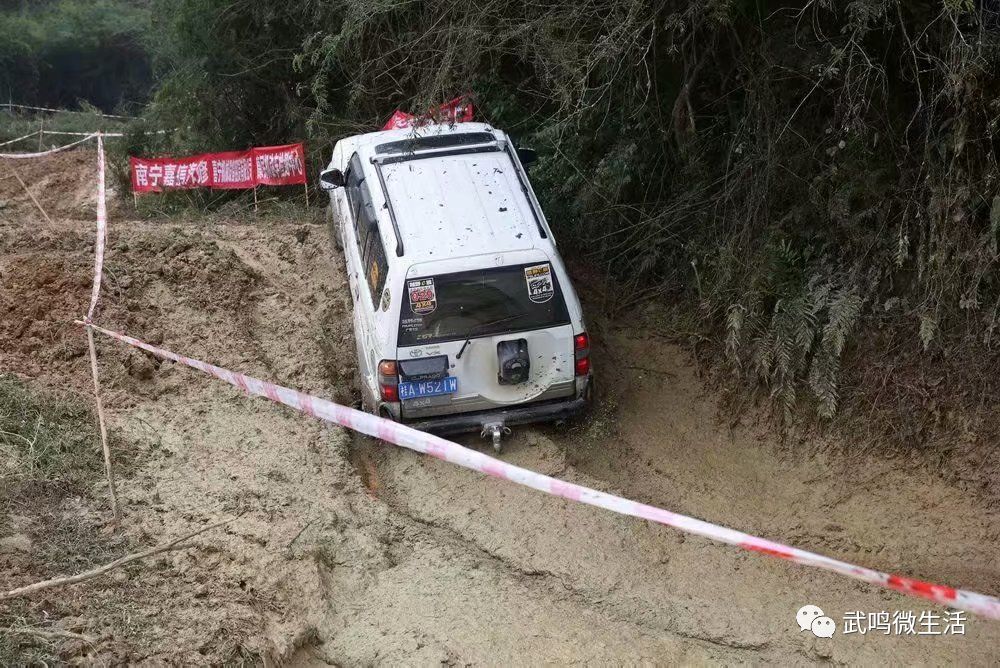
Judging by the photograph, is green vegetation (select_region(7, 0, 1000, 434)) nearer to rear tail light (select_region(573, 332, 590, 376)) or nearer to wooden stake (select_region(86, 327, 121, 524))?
rear tail light (select_region(573, 332, 590, 376))

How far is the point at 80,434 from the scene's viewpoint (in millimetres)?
7062

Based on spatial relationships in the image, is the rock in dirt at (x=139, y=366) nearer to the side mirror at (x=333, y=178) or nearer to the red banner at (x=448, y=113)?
the side mirror at (x=333, y=178)

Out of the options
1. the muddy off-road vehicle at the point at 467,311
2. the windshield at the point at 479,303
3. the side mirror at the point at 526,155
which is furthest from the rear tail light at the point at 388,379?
the side mirror at the point at 526,155

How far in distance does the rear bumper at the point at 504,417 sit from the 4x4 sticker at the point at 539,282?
89cm

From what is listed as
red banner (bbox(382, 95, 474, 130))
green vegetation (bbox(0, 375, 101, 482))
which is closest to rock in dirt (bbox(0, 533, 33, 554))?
green vegetation (bbox(0, 375, 101, 482))

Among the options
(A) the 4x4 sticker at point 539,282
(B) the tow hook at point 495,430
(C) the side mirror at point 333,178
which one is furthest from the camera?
(C) the side mirror at point 333,178

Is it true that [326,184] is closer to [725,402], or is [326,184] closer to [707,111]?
[707,111]

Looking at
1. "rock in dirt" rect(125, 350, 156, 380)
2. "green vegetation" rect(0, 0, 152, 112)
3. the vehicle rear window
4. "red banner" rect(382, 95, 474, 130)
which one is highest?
"green vegetation" rect(0, 0, 152, 112)

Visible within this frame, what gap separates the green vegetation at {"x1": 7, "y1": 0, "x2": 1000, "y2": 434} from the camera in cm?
678

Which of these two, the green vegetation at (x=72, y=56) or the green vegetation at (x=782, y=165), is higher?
the green vegetation at (x=72, y=56)

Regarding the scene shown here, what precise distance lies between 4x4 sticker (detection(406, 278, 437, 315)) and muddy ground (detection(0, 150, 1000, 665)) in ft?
4.16

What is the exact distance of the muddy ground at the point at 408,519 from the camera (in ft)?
18.1

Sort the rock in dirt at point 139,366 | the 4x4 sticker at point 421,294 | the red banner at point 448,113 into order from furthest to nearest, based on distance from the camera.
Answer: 1. the rock in dirt at point 139,366
2. the red banner at point 448,113
3. the 4x4 sticker at point 421,294

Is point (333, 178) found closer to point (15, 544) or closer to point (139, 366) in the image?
point (139, 366)
